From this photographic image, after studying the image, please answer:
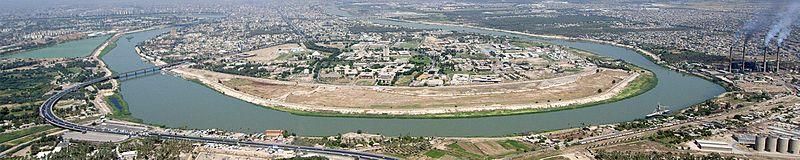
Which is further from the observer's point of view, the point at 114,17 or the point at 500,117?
the point at 114,17

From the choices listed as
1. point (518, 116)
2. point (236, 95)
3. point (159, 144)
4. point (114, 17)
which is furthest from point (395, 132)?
point (114, 17)

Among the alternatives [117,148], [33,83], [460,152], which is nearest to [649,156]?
[460,152]

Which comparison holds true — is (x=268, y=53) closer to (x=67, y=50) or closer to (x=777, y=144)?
(x=67, y=50)

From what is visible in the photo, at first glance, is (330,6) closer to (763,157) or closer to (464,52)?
(464,52)

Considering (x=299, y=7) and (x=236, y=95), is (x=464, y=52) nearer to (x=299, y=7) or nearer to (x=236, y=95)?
(x=236, y=95)

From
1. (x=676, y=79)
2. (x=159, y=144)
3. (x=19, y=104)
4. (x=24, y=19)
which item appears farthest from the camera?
(x=24, y=19)

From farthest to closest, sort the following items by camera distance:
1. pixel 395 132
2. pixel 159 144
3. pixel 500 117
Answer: pixel 500 117, pixel 395 132, pixel 159 144

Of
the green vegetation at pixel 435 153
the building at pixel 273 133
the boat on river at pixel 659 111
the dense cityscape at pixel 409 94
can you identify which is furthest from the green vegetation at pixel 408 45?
the green vegetation at pixel 435 153
